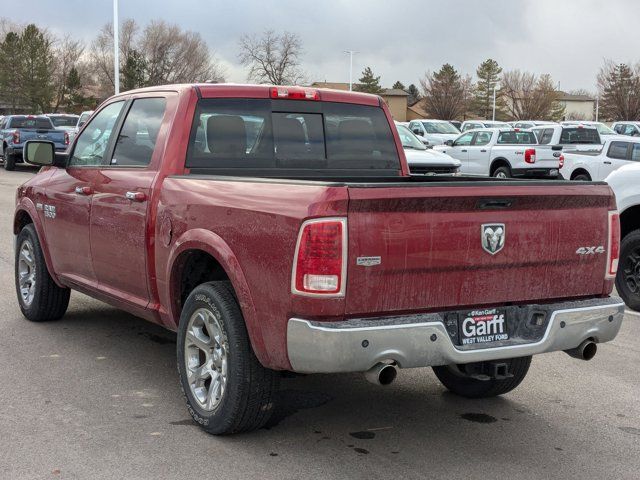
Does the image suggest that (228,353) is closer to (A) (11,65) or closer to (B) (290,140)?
(B) (290,140)

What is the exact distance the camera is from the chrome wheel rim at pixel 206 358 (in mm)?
4594

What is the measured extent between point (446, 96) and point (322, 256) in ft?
285

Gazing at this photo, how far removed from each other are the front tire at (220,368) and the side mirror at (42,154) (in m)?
2.43

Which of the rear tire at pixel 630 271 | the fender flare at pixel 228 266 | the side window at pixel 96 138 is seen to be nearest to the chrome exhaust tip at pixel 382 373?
the fender flare at pixel 228 266

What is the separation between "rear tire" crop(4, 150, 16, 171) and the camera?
3048 cm

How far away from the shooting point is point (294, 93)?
584cm

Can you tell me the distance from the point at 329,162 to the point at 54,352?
248 centimetres

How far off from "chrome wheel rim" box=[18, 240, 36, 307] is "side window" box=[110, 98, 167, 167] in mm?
1730

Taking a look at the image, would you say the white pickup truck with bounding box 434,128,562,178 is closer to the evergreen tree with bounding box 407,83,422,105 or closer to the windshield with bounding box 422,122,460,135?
the windshield with bounding box 422,122,460,135

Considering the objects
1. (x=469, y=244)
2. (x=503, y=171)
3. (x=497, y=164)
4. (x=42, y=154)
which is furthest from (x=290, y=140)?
(x=497, y=164)

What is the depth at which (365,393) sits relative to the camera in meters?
5.58

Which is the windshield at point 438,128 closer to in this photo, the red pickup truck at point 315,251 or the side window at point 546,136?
the side window at point 546,136

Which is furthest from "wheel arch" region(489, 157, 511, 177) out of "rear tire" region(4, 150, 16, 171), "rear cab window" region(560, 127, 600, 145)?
"rear tire" region(4, 150, 16, 171)

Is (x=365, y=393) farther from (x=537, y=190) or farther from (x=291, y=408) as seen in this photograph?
(x=537, y=190)
